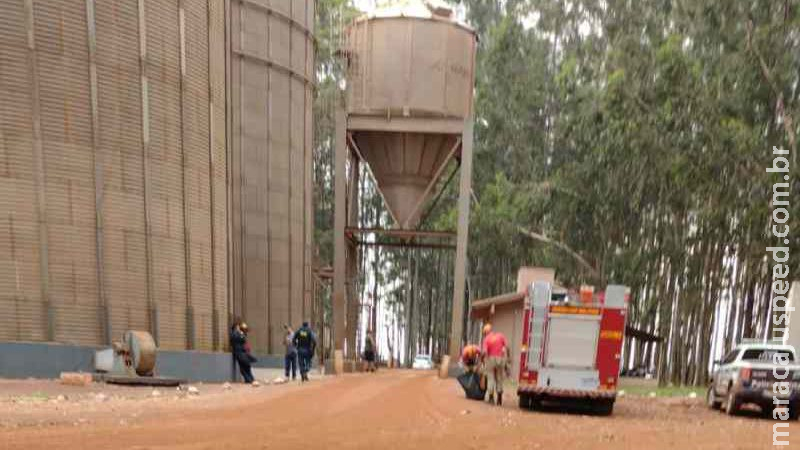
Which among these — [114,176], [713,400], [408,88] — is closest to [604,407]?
[713,400]

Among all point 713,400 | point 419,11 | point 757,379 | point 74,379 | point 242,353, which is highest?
point 419,11

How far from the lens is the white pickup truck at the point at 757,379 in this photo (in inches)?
714

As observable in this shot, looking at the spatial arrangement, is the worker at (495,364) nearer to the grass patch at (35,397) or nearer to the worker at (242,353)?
the worker at (242,353)

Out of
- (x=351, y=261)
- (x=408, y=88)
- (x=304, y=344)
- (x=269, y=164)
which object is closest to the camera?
(x=304, y=344)

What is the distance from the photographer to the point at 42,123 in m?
21.8

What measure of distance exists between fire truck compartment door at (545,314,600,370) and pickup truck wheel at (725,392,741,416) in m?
3.14

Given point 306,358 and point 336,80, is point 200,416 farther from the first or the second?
point 336,80

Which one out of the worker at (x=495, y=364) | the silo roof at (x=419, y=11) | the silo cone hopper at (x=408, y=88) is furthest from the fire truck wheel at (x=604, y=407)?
the silo roof at (x=419, y=11)

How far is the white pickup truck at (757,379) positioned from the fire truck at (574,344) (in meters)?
2.69

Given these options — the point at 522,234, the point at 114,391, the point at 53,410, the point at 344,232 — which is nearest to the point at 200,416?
the point at 53,410

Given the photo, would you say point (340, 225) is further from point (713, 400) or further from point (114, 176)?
point (713, 400)

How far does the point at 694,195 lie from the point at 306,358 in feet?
50.7

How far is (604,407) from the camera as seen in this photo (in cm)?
1827

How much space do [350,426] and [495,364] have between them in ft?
22.3
